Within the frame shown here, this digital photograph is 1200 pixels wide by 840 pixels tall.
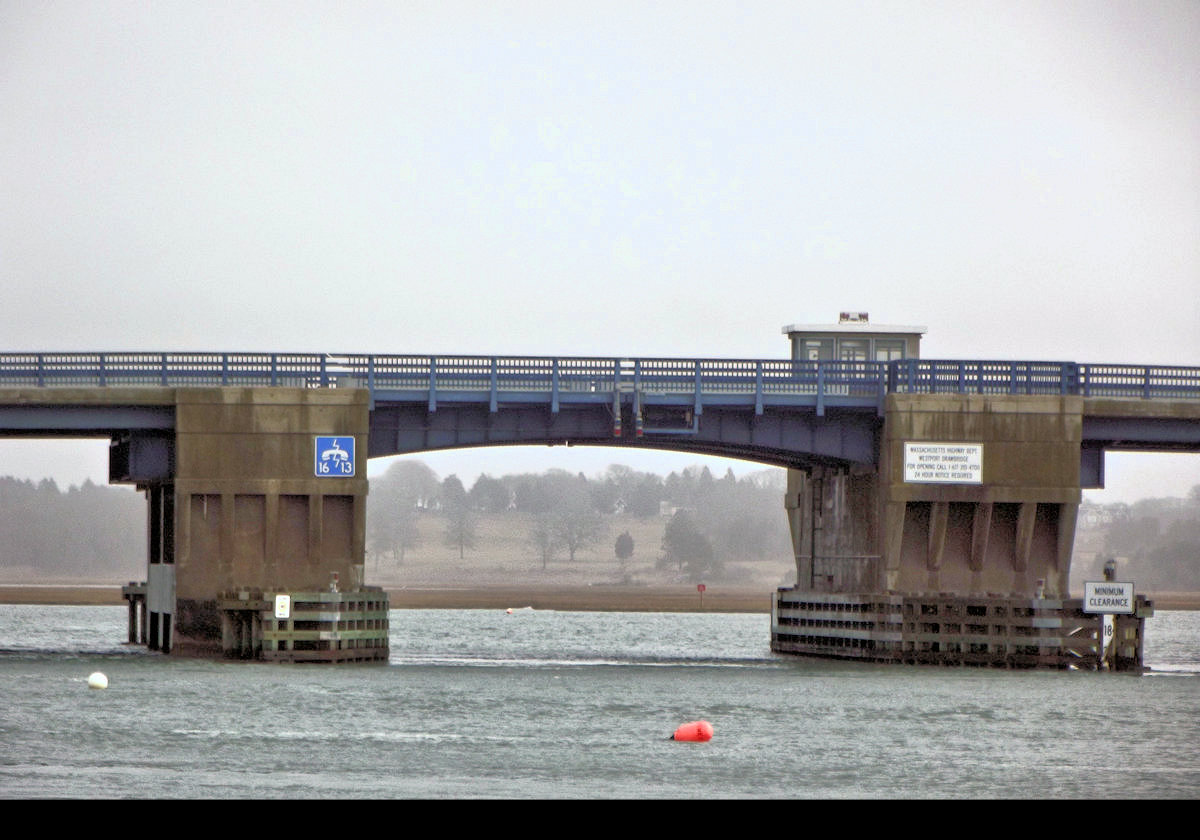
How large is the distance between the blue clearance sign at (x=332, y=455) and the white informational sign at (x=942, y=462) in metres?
18.9

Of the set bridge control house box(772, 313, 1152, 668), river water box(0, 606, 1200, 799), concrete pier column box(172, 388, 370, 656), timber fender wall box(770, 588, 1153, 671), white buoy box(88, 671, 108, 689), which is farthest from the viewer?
bridge control house box(772, 313, 1152, 668)

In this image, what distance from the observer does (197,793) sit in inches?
1080

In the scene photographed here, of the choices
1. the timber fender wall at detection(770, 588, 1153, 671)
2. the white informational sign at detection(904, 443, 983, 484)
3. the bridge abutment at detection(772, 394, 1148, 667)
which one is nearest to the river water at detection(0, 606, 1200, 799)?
the timber fender wall at detection(770, 588, 1153, 671)

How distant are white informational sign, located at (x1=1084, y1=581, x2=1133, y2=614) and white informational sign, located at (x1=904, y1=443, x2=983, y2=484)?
17.1 feet

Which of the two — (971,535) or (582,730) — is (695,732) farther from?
(971,535)

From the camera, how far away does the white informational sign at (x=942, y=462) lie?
6022cm

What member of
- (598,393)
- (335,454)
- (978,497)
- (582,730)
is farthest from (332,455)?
(978,497)

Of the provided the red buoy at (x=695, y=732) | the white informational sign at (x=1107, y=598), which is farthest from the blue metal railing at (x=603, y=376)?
the red buoy at (x=695, y=732)

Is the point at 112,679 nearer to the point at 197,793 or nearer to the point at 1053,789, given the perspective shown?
the point at 197,793

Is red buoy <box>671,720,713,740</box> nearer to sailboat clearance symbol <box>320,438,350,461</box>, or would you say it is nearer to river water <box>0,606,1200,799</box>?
river water <box>0,606,1200,799</box>

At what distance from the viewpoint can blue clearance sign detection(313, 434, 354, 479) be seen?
57.8 m

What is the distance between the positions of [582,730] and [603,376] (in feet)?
68.7

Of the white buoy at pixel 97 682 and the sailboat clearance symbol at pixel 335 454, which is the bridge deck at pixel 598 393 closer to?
the sailboat clearance symbol at pixel 335 454

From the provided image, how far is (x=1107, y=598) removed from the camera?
194 feet
